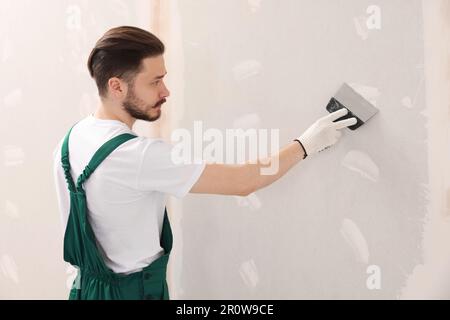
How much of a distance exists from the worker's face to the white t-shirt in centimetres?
6

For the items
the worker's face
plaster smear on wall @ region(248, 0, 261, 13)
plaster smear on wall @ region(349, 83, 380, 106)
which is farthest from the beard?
plaster smear on wall @ region(349, 83, 380, 106)

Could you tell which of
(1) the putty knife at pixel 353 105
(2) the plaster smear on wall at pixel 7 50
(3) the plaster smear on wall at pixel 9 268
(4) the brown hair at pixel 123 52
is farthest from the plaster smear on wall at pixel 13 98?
(1) the putty knife at pixel 353 105

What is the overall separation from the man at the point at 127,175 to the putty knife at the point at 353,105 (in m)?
0.02

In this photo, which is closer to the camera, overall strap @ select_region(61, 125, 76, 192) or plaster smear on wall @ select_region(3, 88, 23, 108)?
overall strap @ select_region(61, 125, 76, 192)

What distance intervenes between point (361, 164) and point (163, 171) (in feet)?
1.64

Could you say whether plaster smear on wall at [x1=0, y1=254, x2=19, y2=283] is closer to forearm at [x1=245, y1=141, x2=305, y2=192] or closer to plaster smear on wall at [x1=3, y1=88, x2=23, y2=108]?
plaster smear on wall at [x1=3, y1=88, x2=23, y2=108]

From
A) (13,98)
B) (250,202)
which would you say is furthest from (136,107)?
(13,98)

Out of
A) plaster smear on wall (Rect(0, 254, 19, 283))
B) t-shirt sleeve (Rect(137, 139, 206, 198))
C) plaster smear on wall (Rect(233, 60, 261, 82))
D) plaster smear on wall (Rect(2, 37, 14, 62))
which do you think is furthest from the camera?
plaster smear on wall (Rect(0, 254, 19, 283))

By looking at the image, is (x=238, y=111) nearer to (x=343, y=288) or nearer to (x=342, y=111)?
(x=342, y=111)

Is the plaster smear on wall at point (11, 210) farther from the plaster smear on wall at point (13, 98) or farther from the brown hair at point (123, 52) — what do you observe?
the brown hair at point (123, 52)

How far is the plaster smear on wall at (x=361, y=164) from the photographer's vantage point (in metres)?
1.18

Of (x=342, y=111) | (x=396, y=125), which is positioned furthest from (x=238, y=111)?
(x=396, y=125)

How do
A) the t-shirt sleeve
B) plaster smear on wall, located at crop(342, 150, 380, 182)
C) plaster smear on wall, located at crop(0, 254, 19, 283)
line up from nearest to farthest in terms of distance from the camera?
1. the t-shirt sleeve
2. plaster smear on wall, located at crop(342, 150, 380, 182)
3. plaster smear on wall, located at crop(0, 254, 19, 283)

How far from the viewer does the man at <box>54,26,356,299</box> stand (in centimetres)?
108
